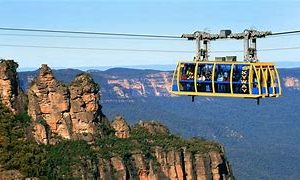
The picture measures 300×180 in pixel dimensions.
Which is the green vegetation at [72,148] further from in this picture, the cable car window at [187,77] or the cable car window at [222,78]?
the cable car window at [222,78]

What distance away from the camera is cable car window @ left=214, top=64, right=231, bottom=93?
5412 centimetres

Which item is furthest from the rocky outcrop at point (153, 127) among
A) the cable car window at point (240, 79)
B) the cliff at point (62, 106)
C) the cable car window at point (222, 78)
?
the cable car window at point (240, 79)

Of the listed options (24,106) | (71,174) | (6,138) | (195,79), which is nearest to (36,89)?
(24,106)

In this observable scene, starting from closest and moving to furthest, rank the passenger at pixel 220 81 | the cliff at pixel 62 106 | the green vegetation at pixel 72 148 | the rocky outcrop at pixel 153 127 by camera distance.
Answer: the passenger at pixel 220 81, the green vegetation at pixel 72 148, the cliff at pixel 62 106, the rocky outcrop at pixel 153 127

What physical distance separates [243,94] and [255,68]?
1.92 metres

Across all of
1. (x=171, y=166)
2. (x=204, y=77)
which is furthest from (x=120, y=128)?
(x=204, y=77)

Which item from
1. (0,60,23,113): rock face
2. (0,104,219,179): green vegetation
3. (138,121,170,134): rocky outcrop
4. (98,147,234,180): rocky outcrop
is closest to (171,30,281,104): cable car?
(0,104,219,179): green vegetation

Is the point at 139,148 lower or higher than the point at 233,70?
lower

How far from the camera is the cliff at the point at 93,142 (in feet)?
348

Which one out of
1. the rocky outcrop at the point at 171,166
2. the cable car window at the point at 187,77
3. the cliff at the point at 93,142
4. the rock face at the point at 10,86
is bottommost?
the rocky outcrop at the point at 171,166

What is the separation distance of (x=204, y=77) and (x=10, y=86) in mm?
54260

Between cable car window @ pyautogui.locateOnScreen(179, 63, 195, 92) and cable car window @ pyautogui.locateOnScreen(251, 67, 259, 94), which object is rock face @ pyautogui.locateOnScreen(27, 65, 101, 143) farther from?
cable car window @ pyautogui.locateOnScreen(251, 67, 259, 94)

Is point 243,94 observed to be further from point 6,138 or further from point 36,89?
point 36,89

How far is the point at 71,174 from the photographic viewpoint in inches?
3986
